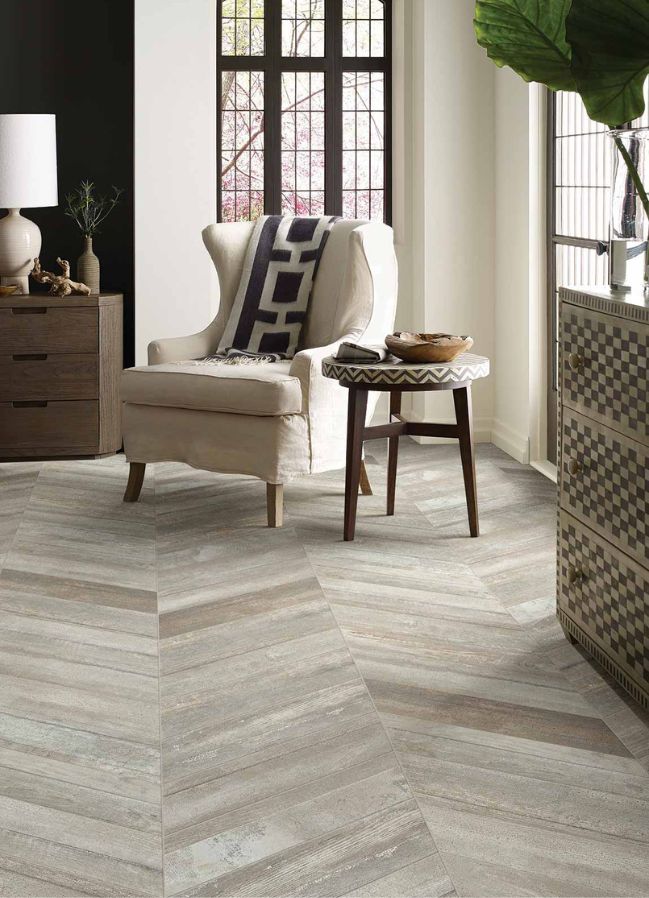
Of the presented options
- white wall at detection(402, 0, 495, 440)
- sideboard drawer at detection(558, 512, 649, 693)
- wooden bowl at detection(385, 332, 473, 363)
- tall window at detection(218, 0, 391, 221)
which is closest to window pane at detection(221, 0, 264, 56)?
tall window at detection(218, 0, 391, 221)

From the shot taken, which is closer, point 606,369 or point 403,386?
point 606,369

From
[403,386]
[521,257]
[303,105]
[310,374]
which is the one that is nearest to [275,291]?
[310,374]

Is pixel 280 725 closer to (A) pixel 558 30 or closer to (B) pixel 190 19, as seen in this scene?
(A) pixel 558 30

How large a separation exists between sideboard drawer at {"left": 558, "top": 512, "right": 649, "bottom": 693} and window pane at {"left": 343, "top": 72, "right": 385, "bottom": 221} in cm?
322

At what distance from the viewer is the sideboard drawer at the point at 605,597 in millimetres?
2127

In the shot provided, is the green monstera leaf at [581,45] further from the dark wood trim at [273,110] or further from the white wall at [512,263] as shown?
the dark wood trim at [273,110]

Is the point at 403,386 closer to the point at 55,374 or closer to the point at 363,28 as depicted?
the point at 55,374

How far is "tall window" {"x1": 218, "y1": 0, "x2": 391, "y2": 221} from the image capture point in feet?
17.4

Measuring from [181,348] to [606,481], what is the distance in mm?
2210

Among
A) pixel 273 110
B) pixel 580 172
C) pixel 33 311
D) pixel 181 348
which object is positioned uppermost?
pixel 273 110

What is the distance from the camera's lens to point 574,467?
2432mm

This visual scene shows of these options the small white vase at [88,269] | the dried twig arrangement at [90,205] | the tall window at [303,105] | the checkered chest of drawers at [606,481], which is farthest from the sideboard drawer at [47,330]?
the checkered chest of drawers at [606,481]

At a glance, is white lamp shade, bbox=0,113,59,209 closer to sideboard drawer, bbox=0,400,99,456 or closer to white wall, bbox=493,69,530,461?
sideboard drawer, bbox=0,400,99,456

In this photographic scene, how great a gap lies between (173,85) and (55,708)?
339 cm
